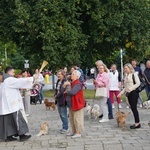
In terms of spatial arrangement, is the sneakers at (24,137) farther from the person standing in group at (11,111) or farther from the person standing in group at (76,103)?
the person standing in group at (76,103)

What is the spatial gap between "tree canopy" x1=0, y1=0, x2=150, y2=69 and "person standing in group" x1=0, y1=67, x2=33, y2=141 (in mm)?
13870

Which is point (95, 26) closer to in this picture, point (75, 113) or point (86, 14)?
point (86, 14)

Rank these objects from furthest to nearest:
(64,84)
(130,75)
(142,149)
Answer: (130,75) → (64,84) → (142,149)

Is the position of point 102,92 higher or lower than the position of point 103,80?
lower

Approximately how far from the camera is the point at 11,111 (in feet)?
31.6

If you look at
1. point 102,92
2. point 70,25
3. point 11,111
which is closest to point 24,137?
point 11,111

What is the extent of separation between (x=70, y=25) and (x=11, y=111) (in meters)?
15.1

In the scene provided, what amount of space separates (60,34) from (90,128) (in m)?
13.2

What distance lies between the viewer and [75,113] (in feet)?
32.4

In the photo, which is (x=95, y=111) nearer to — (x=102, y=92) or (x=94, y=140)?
(x=102, y=92)

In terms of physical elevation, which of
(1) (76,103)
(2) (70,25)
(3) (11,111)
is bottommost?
(3) (11,111)

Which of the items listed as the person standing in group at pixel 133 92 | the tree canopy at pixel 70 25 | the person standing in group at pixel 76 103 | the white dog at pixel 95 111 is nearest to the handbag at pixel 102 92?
the white dog at pixel 95 111

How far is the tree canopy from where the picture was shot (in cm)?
2372

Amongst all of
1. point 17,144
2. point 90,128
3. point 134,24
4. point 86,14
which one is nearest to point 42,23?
point 86,14
